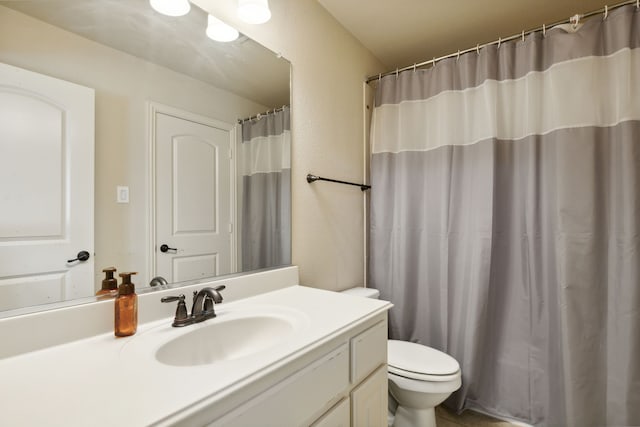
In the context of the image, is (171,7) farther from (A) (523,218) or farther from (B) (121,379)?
(A) (523,218)

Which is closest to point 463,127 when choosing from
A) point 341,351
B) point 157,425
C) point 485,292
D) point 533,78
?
point 533,78

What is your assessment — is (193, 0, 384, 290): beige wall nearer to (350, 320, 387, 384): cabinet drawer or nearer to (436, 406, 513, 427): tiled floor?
(350, 320, 387, 384): cabinet drawer

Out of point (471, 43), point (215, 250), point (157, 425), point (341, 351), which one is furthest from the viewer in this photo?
point (471, 43)

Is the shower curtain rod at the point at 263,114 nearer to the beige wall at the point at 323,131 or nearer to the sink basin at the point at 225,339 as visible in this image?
the beige wall at the point at 323,131

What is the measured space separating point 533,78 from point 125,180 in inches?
73.9

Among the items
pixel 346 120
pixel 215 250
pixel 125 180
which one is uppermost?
pixel 346 120

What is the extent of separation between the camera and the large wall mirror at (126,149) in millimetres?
750

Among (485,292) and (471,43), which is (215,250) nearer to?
(485,292)

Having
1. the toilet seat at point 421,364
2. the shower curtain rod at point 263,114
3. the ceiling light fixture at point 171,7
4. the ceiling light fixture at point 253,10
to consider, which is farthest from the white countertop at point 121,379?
the ceiling light fixture at point 253,10

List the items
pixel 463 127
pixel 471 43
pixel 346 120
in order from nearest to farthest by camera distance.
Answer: pixel 463 127, pixel 346 120, pixel 471 43

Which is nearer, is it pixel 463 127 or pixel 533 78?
pixel 533 78

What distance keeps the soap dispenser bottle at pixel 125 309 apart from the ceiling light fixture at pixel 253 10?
1.04 metres

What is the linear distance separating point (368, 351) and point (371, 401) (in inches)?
7.2

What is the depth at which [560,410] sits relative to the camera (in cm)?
144
